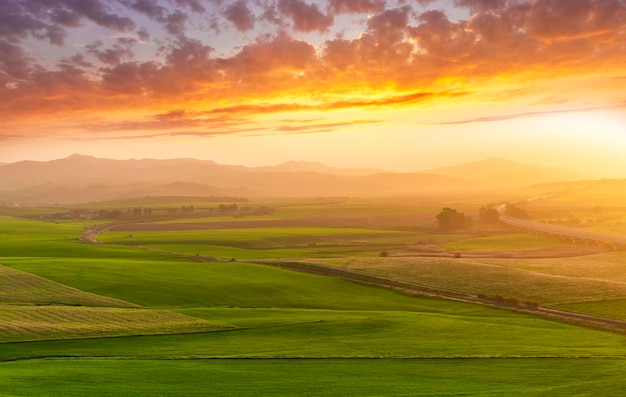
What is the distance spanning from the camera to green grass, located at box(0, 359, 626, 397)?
30688 mm

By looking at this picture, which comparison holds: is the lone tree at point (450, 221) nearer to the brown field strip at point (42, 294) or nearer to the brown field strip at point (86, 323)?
the brown field strip at point (42, 294)

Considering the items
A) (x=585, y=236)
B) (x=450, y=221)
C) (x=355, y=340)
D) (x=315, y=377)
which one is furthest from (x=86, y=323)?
(x=450, y=221)

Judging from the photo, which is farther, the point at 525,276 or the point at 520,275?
the point at 520,275

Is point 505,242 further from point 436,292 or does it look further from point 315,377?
point 315,377

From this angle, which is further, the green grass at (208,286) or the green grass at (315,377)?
the green grass at (208,286)

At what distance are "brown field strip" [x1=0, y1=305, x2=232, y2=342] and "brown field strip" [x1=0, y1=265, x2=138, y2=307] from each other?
13.9ft

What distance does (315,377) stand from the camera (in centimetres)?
3412

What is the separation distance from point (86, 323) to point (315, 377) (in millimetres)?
23372

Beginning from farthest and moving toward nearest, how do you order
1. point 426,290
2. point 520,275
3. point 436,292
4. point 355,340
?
point 520,275
point 426,290
point 436,292
point 355,340

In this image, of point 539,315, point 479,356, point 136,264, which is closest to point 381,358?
point 479,356

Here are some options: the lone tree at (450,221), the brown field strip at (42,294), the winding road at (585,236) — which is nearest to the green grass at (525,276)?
the winding road at (585,236)

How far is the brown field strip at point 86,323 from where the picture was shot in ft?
139

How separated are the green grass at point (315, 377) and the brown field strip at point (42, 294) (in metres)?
22.3

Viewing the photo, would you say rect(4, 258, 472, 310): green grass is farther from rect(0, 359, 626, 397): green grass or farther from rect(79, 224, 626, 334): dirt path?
rect(0, 359, 626, 397): green grass
